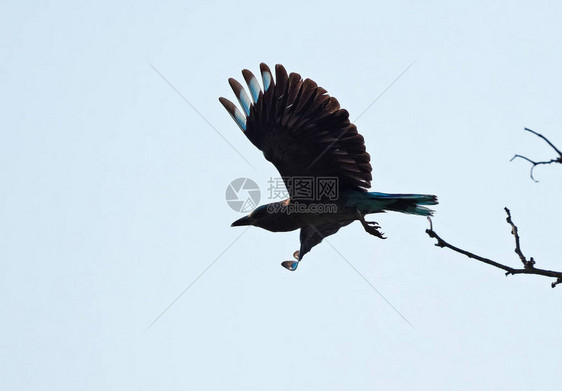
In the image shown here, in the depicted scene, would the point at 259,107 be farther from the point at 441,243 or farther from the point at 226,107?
the point at 441,243

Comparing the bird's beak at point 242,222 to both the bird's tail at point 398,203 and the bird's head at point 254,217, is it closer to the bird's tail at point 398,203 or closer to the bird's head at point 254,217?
the bird's head at point 254,217

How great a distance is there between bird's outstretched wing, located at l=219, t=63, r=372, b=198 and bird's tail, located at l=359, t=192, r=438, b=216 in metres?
0.15

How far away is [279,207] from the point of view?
6.40 metres

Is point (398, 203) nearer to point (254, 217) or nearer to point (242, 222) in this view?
point (254, 217)

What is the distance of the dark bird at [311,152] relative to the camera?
229 inches

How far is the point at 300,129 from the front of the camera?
5.91 m

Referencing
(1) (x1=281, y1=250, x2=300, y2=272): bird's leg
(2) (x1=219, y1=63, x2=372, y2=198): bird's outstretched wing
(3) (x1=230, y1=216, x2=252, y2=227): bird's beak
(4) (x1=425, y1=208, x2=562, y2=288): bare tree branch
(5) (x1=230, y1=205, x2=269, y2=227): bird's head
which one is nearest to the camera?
(4) (x1=425, y1=208, x2=562, y2=288): bare tree branch

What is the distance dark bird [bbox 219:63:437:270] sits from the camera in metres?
5.82

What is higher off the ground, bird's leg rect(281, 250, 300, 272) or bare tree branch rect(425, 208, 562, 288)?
bare tree branch rect(425, 208, 562, 288)

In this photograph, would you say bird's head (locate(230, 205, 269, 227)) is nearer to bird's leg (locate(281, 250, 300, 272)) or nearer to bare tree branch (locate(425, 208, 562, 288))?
bird's leg (locate(281, 250, 300, 272))

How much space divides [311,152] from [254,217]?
97 cm

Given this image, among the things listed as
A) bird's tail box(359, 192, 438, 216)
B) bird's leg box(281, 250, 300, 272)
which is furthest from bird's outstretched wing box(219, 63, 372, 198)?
bird's leg box(281, 250, 300, 272)

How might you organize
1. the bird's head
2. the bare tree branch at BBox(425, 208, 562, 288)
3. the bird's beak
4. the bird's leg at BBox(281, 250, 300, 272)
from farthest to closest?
1. the bird's beak
2. the bird's head
3. the bird's leg at BBox(281, 250, 300, 272)
4. the bare tree branch at BBox(425, 208, 562, 288)

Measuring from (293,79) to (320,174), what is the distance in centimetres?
88
